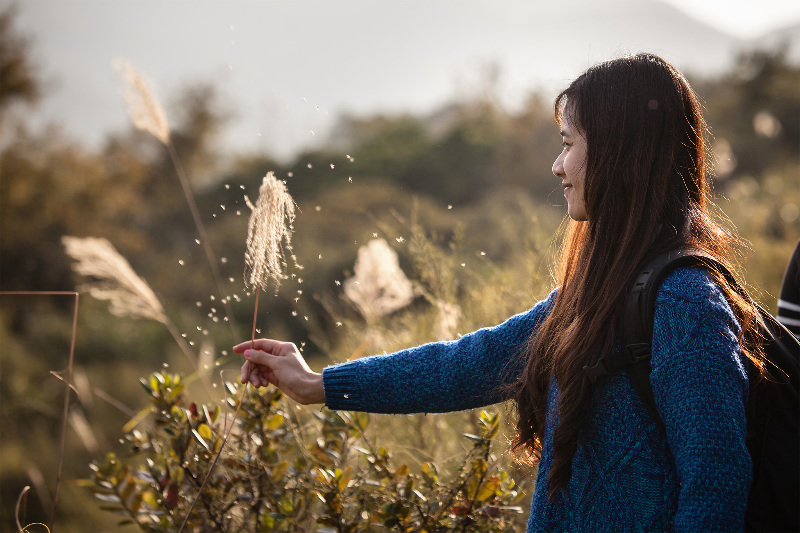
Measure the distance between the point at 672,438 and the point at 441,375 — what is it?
564 mm

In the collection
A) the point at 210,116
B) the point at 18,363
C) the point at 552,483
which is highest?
the point at 210,116

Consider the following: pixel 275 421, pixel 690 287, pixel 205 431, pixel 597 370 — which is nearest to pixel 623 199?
pixel 690 287

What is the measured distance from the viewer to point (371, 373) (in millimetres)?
1582

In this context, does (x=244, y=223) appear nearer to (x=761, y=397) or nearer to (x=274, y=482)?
(x=274, y=482)

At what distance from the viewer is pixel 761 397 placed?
48.8 inches

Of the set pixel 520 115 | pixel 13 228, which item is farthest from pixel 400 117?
pixel 13 228

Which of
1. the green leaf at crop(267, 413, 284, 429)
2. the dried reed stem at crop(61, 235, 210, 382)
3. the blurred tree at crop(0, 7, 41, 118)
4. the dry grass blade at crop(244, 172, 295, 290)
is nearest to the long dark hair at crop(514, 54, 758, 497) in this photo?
the dry grass blade at crop(244, 172, 295, 290)

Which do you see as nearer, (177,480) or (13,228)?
(177,480)

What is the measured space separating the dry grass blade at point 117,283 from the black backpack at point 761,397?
2223 millimetres

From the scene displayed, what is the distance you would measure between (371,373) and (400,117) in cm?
1812

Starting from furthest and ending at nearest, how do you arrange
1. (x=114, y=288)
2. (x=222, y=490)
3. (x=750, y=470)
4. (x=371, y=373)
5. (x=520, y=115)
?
1. (x=520, y=115)
2. (x=114, y=288)
3. (x=222, y=490)
4. (x=371, y=373)
5. (x=750, y=470)

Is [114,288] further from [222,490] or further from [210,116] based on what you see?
[210,116]

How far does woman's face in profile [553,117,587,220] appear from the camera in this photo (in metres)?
1.37

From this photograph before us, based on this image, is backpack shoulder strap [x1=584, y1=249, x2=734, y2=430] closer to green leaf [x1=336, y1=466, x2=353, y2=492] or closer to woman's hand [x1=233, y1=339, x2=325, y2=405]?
woman's hand [x1=233, y1=339, x2=325, y2=405]
